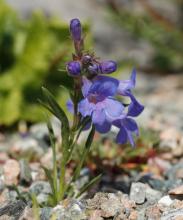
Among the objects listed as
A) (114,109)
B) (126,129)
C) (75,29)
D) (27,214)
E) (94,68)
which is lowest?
(27,214)

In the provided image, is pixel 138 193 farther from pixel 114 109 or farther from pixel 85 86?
pixel 85 86

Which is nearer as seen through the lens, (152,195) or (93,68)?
(93,68)

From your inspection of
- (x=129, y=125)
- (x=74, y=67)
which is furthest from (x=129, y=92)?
(x=74, y=67)

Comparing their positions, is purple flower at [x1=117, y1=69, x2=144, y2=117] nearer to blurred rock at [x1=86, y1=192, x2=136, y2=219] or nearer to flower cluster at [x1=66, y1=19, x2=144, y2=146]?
flower cluster at [x1=66, y1=19, x2=144, y2=146]

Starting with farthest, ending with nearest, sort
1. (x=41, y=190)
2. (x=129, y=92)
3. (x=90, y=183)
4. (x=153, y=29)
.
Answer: (x=153, y=29) → (x=41, y=190) → (x=90, y=183) → (x=129, y=92)

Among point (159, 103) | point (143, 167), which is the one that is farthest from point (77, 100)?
point (159, 103)

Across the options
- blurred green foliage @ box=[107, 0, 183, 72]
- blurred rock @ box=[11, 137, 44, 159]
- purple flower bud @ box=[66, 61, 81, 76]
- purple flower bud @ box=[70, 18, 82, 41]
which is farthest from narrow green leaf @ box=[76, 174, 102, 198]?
blurred green foliage @ box=[107, 0, 183, 72]
